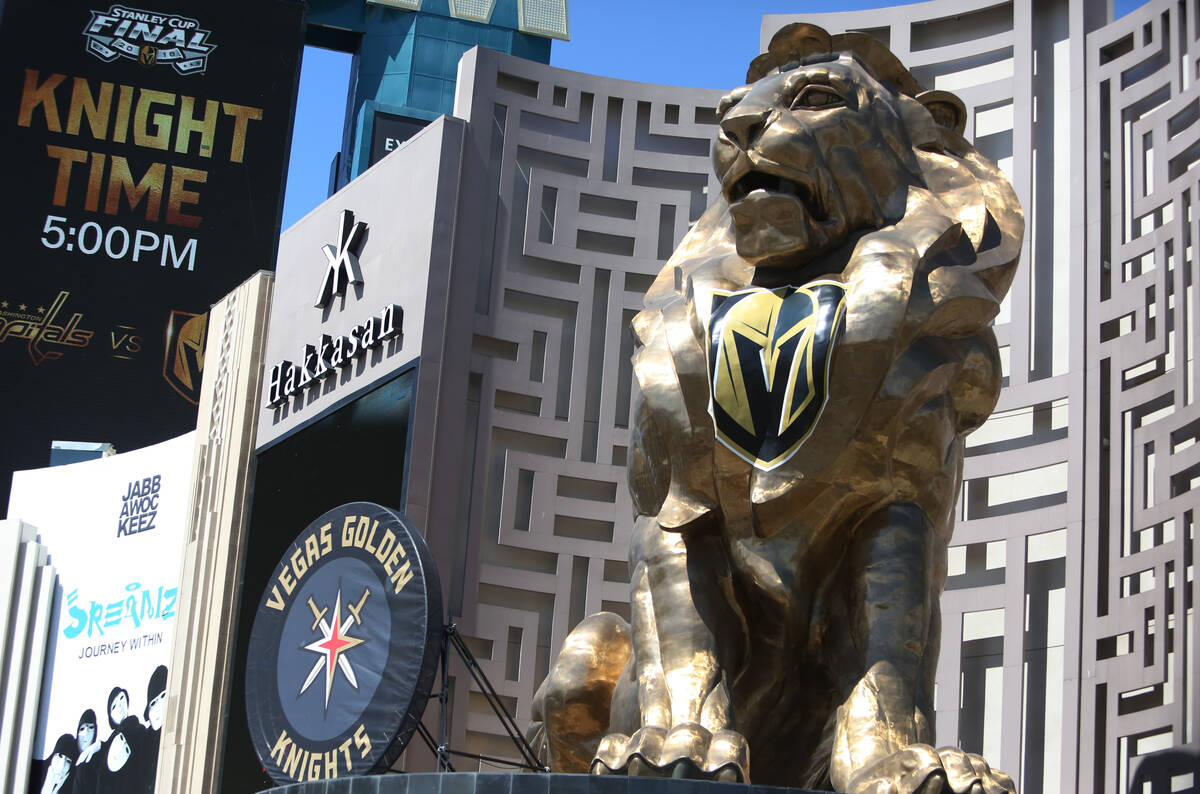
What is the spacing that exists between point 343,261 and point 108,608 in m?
4.19

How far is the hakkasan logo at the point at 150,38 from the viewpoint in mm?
19906

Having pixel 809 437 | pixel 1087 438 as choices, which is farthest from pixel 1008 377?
pixel 809 437

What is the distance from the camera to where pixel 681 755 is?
423 cm

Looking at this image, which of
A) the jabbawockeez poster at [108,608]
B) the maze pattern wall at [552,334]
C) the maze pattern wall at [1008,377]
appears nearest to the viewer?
the maze pattern wall at [1008,377]

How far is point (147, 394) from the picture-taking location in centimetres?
1900

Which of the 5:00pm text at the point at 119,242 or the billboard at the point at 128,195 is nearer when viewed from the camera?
the billboard at the point at 128,195

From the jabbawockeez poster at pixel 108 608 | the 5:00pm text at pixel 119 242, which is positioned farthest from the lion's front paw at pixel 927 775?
the 5:00pm text at pixel 119 242

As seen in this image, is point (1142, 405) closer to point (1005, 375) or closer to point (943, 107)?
point (1005, 375)

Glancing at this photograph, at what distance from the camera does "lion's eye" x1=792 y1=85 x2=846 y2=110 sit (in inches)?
193

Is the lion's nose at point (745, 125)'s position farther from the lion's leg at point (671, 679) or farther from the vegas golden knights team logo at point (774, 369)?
the lion's leg at point (671, 679)

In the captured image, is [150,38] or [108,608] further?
[150,38]

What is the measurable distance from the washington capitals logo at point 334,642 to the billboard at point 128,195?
1208 cm

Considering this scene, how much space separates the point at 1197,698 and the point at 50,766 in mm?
9846

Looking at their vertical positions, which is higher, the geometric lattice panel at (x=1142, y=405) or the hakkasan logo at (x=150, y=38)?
the hakkasan logo at (x=150, y=38)
